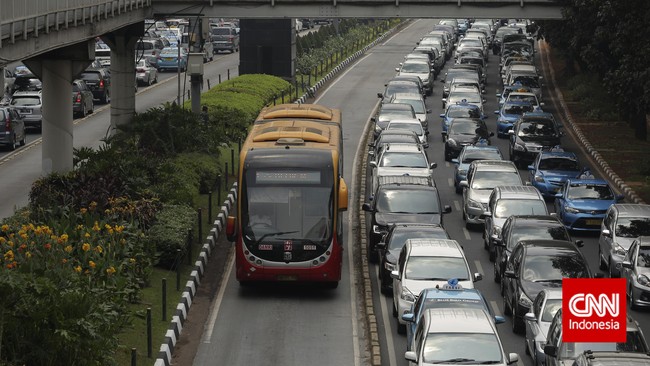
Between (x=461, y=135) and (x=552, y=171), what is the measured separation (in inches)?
307

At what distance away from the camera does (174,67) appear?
81.4 meters

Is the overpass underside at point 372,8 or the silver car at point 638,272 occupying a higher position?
the overpass underside at point 372,8

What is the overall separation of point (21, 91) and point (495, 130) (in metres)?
19.0

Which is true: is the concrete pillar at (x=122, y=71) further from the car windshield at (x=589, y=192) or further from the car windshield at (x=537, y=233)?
the car windshield at (x=537, y=233)

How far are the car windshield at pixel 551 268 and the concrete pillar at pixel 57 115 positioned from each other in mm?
16744

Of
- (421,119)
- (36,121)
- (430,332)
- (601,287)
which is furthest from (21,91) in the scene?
(601,287)

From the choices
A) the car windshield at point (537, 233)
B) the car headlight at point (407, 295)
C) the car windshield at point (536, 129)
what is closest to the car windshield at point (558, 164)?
the car windshield at point (536, 129)

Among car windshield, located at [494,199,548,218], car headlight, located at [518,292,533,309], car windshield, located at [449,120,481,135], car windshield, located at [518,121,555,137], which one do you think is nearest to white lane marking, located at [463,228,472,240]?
car windshield, located at [494,199,548,218]

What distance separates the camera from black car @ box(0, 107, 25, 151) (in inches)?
1905

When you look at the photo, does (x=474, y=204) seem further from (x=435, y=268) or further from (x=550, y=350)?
(x=550, y=350)

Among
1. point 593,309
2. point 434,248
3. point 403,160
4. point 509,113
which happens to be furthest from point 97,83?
point 593,309

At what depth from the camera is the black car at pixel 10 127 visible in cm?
4838

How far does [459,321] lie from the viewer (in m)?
21.6

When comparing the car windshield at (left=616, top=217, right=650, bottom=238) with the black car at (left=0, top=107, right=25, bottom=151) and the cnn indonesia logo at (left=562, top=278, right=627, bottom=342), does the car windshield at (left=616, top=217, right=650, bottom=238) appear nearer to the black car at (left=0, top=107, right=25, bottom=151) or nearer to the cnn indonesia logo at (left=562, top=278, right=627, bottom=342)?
the cnn indonesia logo at (left=562, top=278, right=627, bottom=342)
